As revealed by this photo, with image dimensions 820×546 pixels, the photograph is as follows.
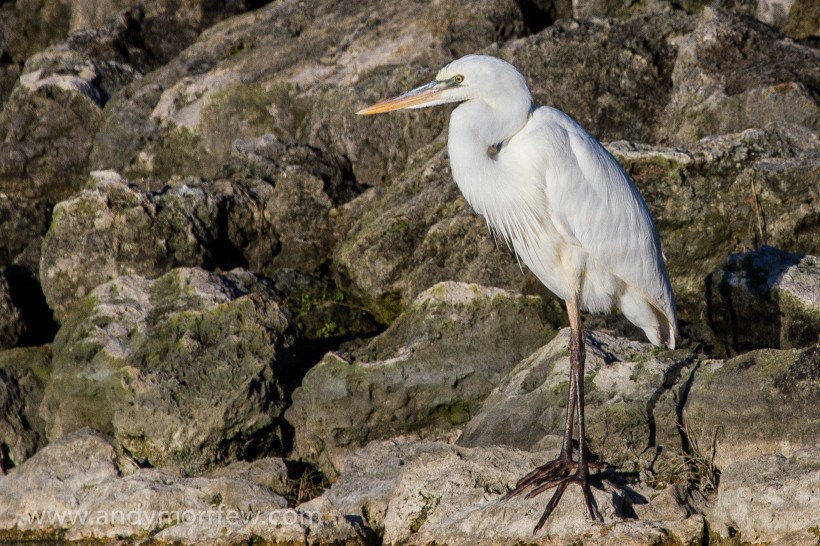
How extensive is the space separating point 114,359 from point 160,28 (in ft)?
25.0

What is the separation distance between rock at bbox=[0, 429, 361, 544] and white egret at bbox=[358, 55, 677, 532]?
1.23 m

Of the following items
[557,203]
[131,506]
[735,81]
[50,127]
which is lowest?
[131,506]

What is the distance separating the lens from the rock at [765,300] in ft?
22.1

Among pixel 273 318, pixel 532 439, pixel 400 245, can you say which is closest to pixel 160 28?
pixel 400 245

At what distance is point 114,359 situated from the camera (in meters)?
7.37

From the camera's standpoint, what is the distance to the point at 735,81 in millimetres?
9242

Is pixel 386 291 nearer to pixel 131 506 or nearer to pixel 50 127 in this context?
pixel 131 506

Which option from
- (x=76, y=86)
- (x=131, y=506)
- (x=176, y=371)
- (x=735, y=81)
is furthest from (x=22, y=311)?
(x=735, y=81)

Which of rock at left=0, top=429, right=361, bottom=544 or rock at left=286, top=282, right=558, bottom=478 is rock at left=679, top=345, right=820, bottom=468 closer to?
Result: rock at left=286, top=282, right=558, bottom=478

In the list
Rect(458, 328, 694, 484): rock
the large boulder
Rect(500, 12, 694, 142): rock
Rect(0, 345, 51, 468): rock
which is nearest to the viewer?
Rect(458, 328, 694, 484): rock

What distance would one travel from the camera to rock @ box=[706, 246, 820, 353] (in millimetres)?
6750

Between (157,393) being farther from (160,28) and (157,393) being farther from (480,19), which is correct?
(160,28)

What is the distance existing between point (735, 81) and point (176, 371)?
512 cm

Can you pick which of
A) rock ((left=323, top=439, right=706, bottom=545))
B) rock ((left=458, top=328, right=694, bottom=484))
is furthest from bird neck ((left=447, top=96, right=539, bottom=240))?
rock ((left=323, top=439, right=706, bottom=545))
